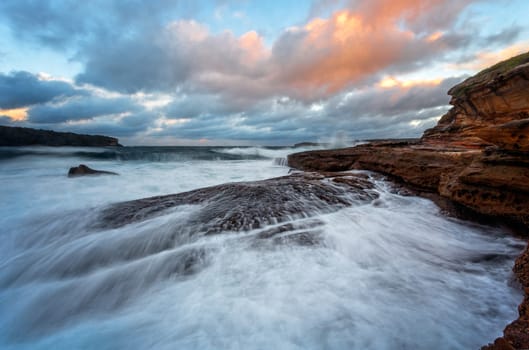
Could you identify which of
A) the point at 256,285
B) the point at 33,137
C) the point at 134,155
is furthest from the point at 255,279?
the point at 33,137

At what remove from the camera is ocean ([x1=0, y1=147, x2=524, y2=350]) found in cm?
188

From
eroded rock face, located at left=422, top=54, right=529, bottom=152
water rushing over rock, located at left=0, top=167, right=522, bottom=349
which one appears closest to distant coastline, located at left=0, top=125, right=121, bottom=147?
water rushing over rock, located at left=0, top=167, right=522, bottom=349

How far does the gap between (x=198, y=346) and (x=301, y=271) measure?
131cm

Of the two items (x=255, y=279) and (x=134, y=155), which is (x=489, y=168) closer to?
(x=255, y=279)

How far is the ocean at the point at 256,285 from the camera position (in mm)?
1878

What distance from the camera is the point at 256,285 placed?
2441 millimetres

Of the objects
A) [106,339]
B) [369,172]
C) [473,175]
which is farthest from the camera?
[369,172]

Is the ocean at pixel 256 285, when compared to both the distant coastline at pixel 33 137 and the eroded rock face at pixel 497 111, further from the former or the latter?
the distant coastline at pixel 33 137

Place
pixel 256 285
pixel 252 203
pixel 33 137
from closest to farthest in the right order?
pixel 256 285
pixel 252 203
pixel 33 137

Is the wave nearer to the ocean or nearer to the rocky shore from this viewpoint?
the rocky shore

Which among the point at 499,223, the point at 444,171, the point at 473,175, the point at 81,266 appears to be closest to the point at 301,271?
the point at 81,266

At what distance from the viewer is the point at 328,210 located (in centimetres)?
448

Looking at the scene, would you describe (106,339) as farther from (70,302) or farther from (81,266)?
(81,266)

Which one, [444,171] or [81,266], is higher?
[444,171]
